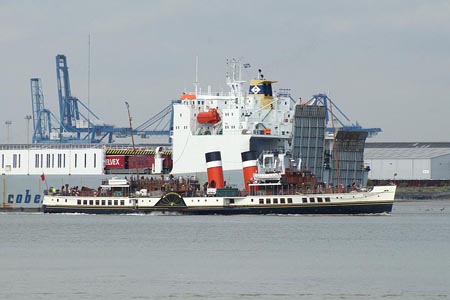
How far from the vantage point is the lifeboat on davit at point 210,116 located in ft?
324

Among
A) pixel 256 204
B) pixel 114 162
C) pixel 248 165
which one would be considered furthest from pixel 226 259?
pixel 114 162

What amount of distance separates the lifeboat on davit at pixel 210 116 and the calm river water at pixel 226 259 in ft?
44.0

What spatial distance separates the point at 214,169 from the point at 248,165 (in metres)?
2.35

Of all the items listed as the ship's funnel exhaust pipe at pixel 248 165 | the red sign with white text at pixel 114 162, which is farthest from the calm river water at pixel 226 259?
the red sign with white text at pixel 114 162

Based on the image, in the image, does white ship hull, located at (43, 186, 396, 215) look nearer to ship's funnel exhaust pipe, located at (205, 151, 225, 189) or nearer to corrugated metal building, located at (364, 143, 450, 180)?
ship's funnel exhaust pipe, located at (205, 151, 225, 189)

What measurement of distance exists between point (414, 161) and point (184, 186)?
63.8 meters

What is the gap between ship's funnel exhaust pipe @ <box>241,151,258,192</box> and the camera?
92000mm

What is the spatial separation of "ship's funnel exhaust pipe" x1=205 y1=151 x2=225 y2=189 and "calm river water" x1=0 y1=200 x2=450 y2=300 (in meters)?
5.46

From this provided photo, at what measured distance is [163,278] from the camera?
50562 mm

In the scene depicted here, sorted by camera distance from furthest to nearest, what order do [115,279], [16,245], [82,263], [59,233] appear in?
[59,233]
[16,245]
[82,263]
[115,279]

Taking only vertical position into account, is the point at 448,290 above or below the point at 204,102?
below

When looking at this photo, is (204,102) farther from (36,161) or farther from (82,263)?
(82,263)

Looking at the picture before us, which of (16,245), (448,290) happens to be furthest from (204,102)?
(448,290)

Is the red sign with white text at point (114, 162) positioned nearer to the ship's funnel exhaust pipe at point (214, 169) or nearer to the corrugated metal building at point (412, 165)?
the ship's funnel exhaust pipe at point (214, 169)
